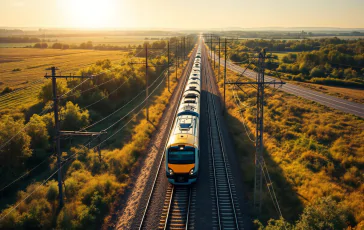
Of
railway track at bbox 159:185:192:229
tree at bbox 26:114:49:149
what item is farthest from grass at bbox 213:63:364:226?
tree at bbox 26:114:49:149

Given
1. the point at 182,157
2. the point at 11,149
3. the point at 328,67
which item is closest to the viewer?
the point at 182,157

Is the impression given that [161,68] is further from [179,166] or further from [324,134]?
[179,166]

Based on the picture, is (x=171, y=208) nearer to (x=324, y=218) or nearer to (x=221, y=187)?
(x=221, y=187)

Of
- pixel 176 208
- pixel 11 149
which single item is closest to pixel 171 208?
pixel 176 208

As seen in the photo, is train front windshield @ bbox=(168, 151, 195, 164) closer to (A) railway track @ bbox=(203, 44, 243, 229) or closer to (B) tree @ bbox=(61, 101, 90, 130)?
(A) railway track @ bbox=(203, 44, 243, 229)

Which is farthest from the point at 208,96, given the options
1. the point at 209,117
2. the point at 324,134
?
the point at 324,134

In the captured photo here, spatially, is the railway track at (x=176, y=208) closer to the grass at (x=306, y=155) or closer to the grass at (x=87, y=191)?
the grass at (x=87, y=191)
